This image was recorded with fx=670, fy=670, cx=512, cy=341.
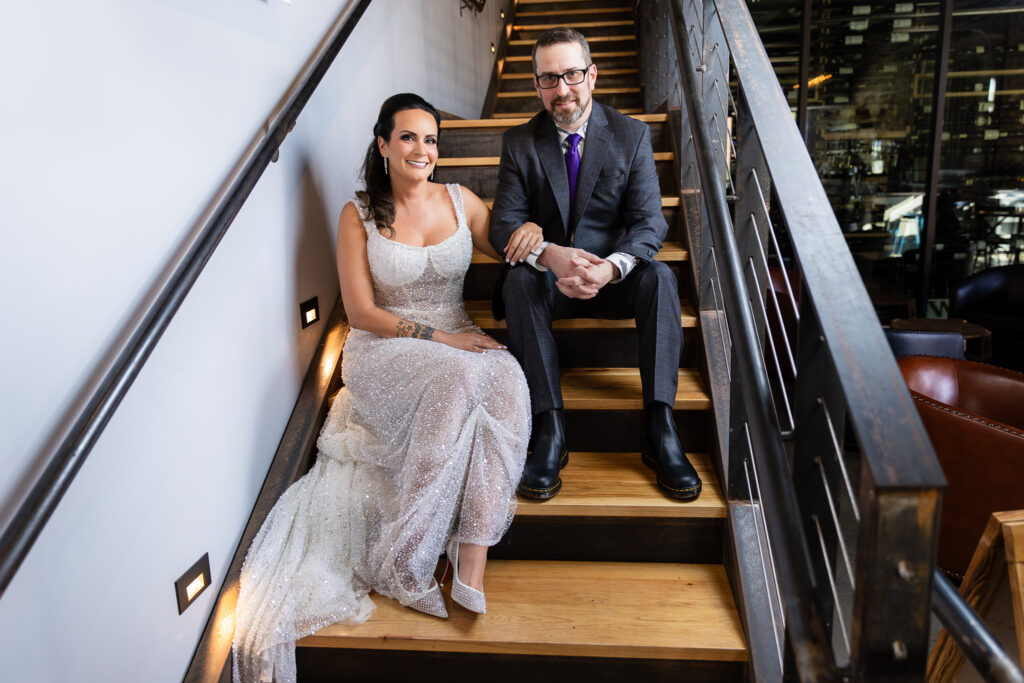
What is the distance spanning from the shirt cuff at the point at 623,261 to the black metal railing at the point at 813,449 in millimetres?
376

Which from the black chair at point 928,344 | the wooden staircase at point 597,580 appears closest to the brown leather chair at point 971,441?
the black chair at point 928,344

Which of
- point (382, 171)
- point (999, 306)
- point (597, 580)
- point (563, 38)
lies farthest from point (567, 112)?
point (999, 306)

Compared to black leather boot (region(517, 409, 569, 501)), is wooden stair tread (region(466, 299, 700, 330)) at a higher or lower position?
higher

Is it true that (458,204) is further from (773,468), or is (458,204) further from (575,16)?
(575,16)

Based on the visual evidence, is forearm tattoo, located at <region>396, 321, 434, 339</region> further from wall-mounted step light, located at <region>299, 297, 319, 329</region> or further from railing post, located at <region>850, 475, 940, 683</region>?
railing post, located at <region>850, 475, 940, 683</region>

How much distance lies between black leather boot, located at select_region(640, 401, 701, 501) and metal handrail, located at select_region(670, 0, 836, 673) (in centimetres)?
34

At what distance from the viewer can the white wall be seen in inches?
41.0

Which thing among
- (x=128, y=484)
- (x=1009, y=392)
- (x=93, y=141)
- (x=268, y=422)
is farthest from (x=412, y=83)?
(x=1009, y=392)

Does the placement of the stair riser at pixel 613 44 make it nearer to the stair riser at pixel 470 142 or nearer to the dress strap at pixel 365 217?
the stair riser at pixel 470 142

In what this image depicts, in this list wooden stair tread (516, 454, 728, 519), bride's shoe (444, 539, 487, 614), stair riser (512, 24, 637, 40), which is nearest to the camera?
bride's shoe (444, 539, 487, 614)

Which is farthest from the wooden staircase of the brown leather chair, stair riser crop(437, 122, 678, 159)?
stair riser crop(437, 122, 678, 159)

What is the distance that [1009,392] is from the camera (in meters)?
2.45

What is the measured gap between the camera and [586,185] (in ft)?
6.85

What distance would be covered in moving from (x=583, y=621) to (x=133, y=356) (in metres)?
1.08
